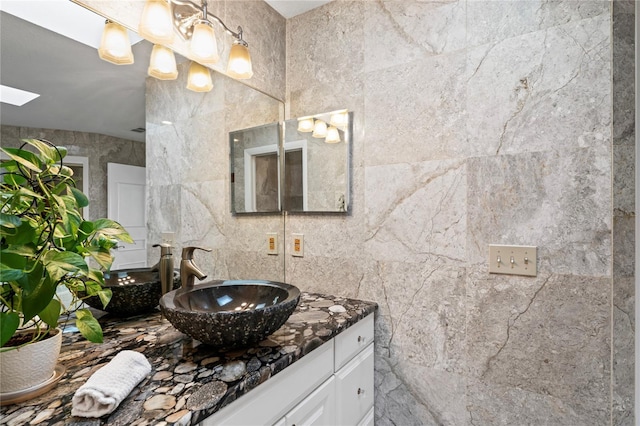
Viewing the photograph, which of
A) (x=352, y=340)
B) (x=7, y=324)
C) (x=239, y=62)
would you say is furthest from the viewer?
(x=239, y=62)

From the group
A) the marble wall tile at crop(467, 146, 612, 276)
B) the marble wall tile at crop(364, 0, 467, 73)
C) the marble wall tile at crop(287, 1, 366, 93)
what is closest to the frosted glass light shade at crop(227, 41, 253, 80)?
the marble wall tile at crop(287, 1, 366, 93)

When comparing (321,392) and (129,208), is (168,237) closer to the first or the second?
(129,208)

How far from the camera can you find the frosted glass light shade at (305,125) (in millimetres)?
1726

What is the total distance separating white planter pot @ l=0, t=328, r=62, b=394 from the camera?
69cm

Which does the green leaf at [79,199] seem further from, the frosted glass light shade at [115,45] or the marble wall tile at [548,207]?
the marble wall tile at [548,207]

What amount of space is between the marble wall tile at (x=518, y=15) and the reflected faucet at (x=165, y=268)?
1448mm

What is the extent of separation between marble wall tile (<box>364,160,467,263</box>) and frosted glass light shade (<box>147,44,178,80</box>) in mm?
926

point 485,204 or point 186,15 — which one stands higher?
point 186,15

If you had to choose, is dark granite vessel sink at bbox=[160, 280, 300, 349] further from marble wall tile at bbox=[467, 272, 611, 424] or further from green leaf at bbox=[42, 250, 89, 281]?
marble wall tile at bbox=[467, 272, 611, 424]

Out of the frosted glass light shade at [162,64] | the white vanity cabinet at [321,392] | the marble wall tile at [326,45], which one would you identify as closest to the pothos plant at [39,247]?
the white vanity cabinet at [321,392]

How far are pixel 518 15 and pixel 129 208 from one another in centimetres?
159

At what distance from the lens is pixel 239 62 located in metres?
1.49

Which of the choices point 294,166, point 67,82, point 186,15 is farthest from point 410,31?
point 67,82

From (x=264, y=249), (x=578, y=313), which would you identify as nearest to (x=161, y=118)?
(x=264, y=249)
